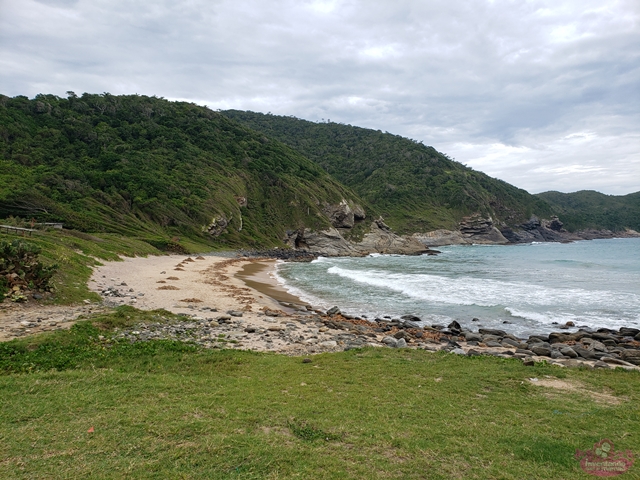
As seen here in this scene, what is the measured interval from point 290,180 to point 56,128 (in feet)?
184

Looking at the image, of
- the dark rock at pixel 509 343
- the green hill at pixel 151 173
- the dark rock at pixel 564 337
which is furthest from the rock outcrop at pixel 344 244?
the dark rock at pixel 509 343

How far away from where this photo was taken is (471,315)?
21.2m

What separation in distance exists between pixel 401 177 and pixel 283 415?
151m

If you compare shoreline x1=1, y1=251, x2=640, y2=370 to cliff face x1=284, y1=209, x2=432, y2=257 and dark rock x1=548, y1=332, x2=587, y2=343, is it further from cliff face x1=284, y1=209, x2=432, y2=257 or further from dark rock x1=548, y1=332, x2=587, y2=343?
cliff face x1=284, y1=209, x2=432, y2=257

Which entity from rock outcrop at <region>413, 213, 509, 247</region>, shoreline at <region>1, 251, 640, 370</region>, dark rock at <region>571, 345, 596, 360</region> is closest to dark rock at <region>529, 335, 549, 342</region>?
shoreline at <region>1, 251, 640, 370</region>

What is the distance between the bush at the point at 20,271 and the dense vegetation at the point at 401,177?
110 meters

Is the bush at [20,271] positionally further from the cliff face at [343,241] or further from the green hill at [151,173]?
the cliff face at [343,241]

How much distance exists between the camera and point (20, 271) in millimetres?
13750

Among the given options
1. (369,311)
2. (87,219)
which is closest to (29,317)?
(369,311)

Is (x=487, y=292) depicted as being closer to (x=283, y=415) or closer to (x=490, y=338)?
(x=490, y=338)

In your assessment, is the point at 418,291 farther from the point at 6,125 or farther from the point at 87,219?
the point at 6,125

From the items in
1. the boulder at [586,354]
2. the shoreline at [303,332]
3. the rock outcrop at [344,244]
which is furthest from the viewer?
the rock outcrop at [344,244]

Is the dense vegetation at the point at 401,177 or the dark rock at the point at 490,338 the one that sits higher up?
the dense vegetation at the point at 401,177

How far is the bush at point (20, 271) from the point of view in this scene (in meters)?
13.3
